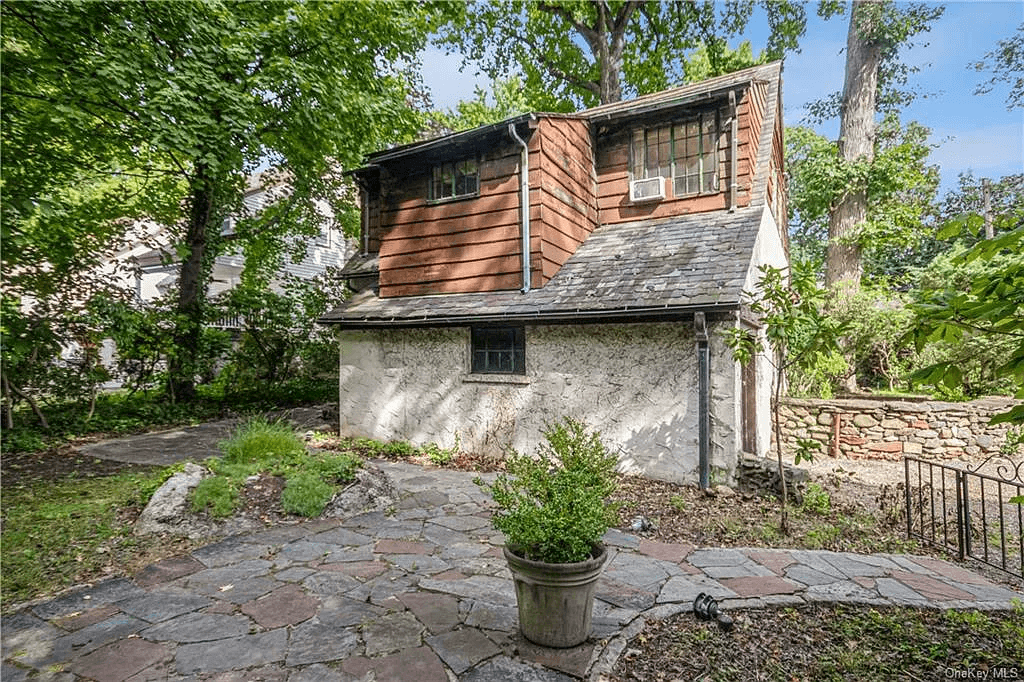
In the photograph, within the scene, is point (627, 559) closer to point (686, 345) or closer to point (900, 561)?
point (900, 561)

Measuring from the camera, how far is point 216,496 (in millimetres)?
5320

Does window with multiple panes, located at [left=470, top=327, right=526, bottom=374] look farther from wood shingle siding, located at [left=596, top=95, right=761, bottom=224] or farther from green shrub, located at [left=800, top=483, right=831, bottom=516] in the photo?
green shrub, located at [left=800, top=483, right=831, bottom=516]

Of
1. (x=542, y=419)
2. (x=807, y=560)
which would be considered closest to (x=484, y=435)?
(x=542, y=419)

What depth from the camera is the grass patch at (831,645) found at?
2848 mm

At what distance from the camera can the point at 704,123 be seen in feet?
28.5

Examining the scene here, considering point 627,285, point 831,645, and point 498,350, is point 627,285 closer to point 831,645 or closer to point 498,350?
point 498,350

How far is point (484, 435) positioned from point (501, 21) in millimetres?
15412

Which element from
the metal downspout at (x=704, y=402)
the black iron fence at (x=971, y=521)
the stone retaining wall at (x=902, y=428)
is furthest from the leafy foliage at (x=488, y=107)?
the black iron fence at (x=971, y=521)

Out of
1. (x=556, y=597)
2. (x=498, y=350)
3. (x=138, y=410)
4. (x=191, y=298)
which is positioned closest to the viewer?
(x=556, y=597)

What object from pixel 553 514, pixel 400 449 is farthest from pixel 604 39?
pixel 553 514

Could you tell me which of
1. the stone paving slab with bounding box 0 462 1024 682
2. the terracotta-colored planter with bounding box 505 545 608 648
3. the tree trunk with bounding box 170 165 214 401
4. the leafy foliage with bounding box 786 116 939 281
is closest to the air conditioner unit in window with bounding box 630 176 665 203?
the leafy foliage with bounding box 786 116 939 281

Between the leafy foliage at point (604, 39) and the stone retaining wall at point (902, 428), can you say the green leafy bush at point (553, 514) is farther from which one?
the leafy foliage at point (604, 39)

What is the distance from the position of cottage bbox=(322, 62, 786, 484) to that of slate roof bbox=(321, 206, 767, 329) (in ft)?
0.11

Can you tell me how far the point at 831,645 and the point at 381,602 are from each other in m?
2.98
